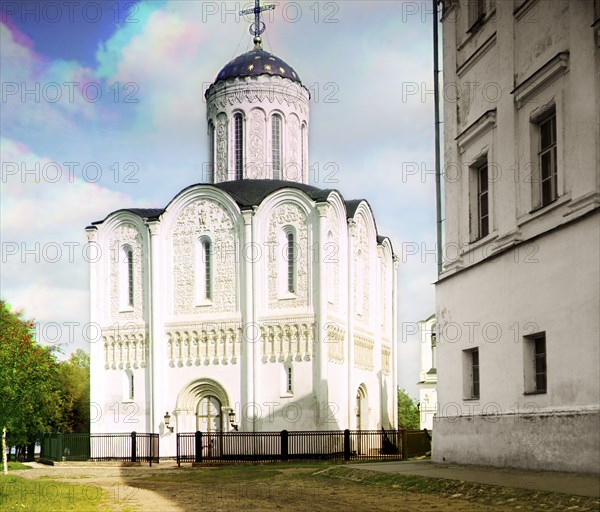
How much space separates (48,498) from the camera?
15.3m

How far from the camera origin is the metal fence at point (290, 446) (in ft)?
114

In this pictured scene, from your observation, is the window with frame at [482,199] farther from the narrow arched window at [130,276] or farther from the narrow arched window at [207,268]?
the narrow arched window at [130,276]

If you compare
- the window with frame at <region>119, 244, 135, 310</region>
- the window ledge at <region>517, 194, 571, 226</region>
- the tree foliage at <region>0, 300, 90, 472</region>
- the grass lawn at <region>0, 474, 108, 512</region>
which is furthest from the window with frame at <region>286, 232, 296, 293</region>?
the window ledge at <region>517, 194, 571, 226</region>

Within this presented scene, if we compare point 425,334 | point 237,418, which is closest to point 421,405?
point 425,334

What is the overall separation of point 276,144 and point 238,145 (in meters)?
1.87

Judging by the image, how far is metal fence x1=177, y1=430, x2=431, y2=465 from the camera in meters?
34.8

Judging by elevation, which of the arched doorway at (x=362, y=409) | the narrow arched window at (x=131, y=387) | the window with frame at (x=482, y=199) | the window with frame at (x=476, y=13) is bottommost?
the arched doorway at (x=362, y=409)

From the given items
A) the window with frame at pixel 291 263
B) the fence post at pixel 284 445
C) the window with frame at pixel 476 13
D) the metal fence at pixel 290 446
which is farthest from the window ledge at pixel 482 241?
the window with frame at pixel 291 263

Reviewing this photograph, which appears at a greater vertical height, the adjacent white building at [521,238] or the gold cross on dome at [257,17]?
the gold cross on dome at [257,17]

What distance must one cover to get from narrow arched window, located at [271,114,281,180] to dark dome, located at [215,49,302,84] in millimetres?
2287

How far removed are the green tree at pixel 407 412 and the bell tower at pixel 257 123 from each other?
38.5 meters

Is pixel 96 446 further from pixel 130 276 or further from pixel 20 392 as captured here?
pixel 20 392

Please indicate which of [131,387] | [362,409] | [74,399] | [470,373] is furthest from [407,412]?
[470,373]

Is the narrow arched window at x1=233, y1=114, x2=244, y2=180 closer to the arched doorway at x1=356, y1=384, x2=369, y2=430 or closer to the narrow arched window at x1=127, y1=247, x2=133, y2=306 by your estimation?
the narrow arched window at x1=127, y1=247, x2=133, y2=306
